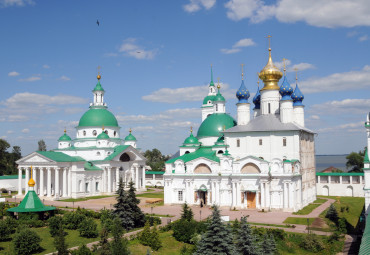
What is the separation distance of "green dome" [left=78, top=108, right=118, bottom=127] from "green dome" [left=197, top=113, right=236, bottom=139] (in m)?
15.0

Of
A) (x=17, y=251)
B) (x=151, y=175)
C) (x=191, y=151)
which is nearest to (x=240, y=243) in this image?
(x=17, y=251)

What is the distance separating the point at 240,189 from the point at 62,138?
100ft

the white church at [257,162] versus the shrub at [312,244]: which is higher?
the white church at [257,162]

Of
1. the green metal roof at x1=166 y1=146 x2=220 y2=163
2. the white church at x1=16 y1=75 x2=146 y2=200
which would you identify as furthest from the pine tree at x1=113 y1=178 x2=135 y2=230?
the white church at x1=16 y1=75 x2=146 y2=200

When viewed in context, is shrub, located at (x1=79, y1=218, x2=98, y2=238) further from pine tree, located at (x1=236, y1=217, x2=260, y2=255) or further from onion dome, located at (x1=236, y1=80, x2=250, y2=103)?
onion dome, located at (x1=236, y1=80, x2=250, y2=103)

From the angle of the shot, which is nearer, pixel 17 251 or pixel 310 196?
pixel 17 251

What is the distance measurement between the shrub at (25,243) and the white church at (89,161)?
87.2 feet

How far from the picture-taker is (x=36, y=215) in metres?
28.7

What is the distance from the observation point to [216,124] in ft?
158

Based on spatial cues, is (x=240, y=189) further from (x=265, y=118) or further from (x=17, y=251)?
(x=17, y=251)

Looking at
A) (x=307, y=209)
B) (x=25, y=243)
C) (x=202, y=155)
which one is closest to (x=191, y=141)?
(x=202, y=155)

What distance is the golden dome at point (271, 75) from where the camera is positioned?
44.5 meters

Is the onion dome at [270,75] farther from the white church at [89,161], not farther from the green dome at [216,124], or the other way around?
the white church at [89,161]

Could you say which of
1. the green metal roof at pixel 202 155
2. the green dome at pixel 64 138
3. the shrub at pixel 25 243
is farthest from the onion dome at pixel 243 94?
the shrub at pixel 25 243
